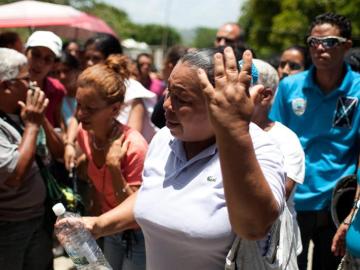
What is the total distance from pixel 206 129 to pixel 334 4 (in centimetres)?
2679

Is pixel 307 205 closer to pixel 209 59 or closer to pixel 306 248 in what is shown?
pixel 306 248

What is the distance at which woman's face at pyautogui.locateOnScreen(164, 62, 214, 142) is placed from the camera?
1.83 m

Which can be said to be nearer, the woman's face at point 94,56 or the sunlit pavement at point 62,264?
the woman's face at point 94,56

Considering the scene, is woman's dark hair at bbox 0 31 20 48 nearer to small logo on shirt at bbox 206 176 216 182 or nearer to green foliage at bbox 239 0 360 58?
small logo on shirt at bbox 206 176 216 182

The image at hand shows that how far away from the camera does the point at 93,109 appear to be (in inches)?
119

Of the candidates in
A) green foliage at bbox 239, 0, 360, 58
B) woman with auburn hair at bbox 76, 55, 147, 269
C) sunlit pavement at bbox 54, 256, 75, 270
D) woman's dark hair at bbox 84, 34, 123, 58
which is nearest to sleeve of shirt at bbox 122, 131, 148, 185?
woman with auburn hair at bbox 76, 55, 147, 269

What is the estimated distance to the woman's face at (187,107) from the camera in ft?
6.01

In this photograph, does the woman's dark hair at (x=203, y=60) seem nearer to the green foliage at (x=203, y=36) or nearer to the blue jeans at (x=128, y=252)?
the blue jeans at (x=128, y=252)

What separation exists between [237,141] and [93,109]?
5.90 feet

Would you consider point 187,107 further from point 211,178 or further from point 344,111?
point 344,111

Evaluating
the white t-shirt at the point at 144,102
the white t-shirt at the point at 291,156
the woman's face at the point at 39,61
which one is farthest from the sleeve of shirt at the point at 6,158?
the woman's face at the point at 39,61

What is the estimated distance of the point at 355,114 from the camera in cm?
355

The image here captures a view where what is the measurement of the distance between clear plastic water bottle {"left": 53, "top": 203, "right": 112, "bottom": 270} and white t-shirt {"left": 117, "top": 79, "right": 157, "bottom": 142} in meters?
1.48

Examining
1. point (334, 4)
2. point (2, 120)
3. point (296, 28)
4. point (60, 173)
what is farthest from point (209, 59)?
point (296, 28)
